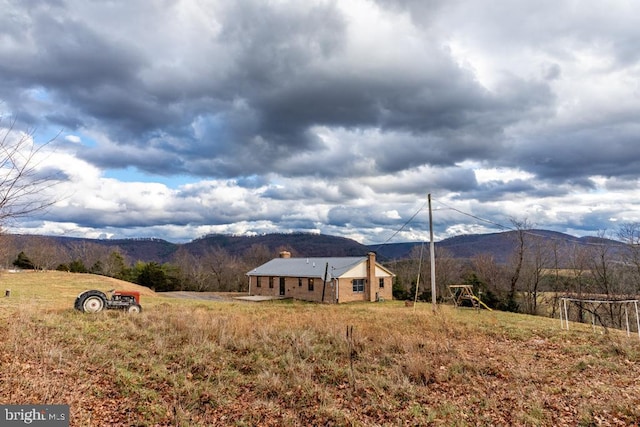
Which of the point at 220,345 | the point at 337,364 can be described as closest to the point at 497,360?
the point at 337,364

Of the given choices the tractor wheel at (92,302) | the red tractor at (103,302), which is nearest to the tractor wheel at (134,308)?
the red tractor at (103,302)

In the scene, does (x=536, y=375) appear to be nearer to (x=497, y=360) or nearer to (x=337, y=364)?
(x=497, y=360)

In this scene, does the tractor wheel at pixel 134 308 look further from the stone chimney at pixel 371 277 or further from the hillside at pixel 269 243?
the hillside at pixel 269 243

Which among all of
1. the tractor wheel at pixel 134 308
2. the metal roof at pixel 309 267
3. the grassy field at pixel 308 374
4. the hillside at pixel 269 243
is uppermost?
the hillside at pixel 269 243

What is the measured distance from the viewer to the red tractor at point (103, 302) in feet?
56.1

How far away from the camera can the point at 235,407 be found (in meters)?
8.27

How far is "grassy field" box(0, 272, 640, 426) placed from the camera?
7.63 meters

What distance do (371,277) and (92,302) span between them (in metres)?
27.0

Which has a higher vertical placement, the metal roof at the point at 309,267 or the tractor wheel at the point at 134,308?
the metal roof at the point at 309,267

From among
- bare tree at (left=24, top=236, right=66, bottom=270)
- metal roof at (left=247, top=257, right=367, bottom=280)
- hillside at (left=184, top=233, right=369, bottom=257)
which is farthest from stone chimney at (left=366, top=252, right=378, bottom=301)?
hillside at (left=184, top=233, right=369, bottom=257)

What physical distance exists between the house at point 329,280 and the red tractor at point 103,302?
20494 mm

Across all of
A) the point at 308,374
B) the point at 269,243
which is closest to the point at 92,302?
the point at 308,374

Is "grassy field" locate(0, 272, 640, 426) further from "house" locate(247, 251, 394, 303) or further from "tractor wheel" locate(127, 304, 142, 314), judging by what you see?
"house" locate(247, 251, 394, 303)

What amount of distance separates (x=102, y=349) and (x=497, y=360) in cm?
1138
